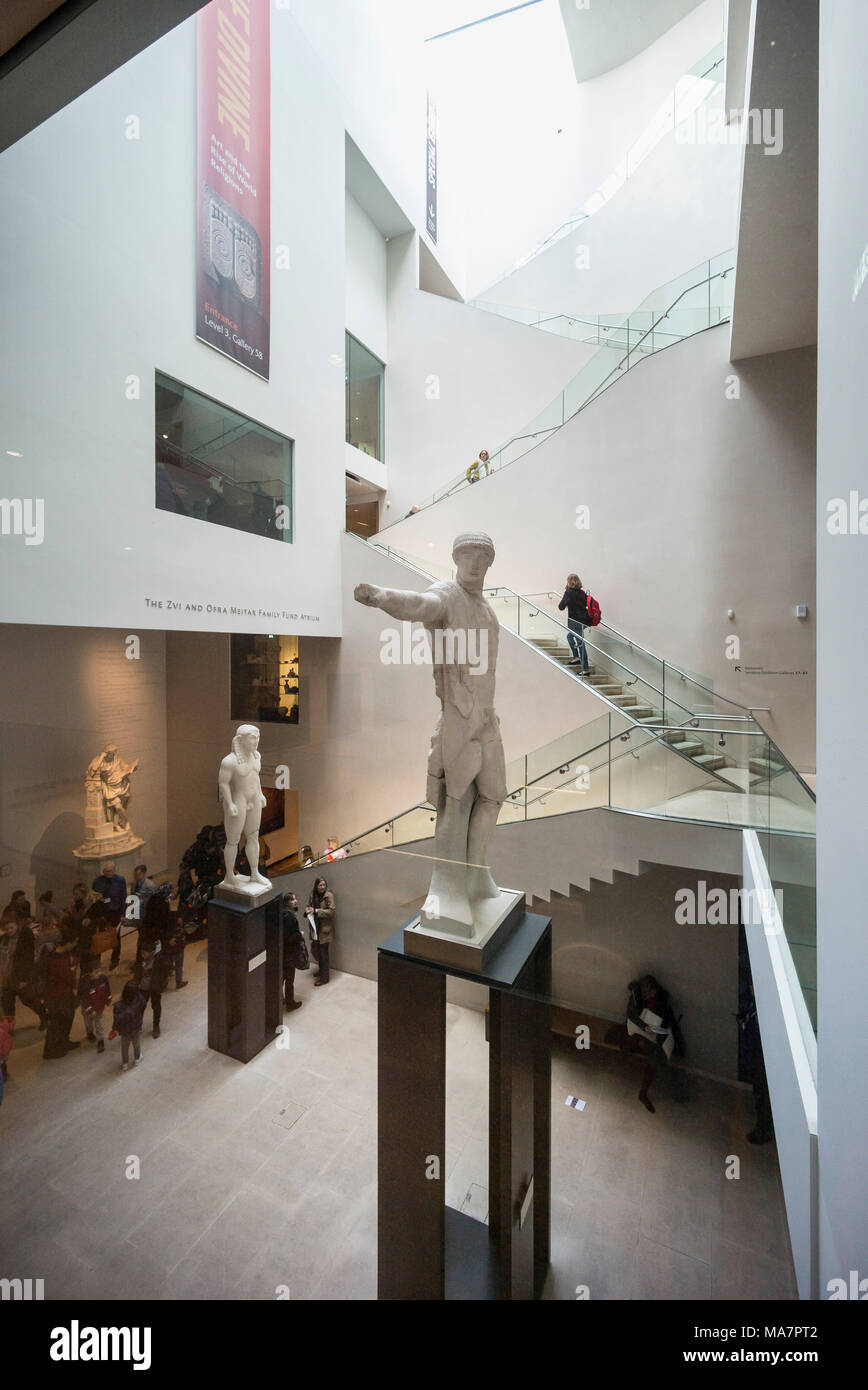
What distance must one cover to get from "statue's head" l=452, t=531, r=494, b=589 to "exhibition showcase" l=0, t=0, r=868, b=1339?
4 centimetres

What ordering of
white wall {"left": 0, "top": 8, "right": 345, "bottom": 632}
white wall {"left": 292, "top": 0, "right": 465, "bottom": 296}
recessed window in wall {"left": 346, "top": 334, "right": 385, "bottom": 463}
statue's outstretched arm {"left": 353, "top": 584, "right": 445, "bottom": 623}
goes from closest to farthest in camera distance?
statue's outstretched arm {"left": 353, "top": 584, "right": 445, "bottom": 623} → white wall {"left": 0, "top": 8, "right": 345, "bottom": 632} → white wall {"left": 292, "top": 0, "right": 465, "bottom": 296} → recessed window in wall {"left": 346, "top": 334, "right": 385, "bottom": 463}

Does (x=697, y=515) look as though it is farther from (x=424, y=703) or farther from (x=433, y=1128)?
(x=433, y=1128)

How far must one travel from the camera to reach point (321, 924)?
7.74 m

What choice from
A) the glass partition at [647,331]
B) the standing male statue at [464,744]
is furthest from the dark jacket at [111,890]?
the glass partition at [647,331]

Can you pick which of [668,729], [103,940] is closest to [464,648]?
[668,729]

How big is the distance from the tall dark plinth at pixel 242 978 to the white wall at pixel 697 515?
710 centimetres

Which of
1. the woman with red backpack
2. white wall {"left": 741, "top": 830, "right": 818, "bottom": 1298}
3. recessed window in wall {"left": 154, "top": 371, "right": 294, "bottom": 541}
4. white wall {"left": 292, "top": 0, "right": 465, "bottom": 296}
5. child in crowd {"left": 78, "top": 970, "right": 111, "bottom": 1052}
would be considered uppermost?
white wall {"left": 292, "top": 0, "right": 465, "bottom": 296}

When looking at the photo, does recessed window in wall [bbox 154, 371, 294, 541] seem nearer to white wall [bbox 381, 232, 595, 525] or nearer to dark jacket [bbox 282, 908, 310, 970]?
white wall [bbox 381, 232, 595, 525]

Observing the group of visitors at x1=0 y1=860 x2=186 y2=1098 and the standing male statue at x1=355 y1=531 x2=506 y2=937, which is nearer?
the standing male statue at x1=355 y1=531 x2=506 y2=937

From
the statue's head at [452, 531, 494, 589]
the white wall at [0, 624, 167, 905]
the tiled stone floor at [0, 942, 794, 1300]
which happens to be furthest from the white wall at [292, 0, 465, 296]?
the tiled stone floor at [0, 942, 794, 1300]

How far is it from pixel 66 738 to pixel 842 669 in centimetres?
839

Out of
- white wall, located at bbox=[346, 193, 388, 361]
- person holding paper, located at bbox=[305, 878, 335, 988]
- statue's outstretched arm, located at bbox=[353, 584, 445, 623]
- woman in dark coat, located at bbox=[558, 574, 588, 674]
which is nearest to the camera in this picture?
statue's outstretched arm, located at bbox=[353, 584, 445, 623]

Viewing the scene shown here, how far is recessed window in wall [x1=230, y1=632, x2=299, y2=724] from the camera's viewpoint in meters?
9.87

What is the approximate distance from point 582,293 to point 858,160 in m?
13.4
